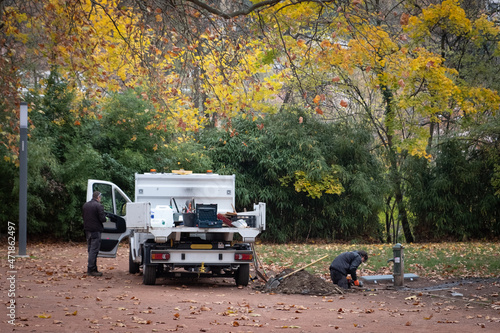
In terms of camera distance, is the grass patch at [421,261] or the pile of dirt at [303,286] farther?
the grass patch at [421,261]

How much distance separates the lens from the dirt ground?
27.4ft

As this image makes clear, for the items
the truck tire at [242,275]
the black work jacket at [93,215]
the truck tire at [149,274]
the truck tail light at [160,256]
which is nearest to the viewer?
the truck tail light at [160,256]

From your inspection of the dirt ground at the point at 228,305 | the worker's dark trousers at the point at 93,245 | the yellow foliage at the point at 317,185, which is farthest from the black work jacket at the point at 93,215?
the yellow foliage at the point at 317,185

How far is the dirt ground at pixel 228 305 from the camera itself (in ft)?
27.4

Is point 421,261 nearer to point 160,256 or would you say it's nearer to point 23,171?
point 160,256

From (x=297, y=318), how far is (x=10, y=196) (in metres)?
16.9

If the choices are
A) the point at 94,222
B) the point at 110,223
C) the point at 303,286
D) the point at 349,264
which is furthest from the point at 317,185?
the point at 303,286

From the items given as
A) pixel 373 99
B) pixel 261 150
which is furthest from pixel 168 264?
pixel 373 99

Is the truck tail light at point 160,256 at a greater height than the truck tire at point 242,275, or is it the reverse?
the truck tail light at point 160,256

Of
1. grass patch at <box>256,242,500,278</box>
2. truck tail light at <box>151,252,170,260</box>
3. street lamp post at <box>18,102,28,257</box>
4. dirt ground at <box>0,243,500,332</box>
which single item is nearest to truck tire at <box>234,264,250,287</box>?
dirt ground at <box>0,243,500,332</box>

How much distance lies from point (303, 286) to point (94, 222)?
483 centimetres

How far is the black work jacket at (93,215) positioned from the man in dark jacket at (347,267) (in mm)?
5076

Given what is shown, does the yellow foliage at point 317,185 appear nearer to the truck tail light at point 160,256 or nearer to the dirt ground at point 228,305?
the dirt ground at point 228,305

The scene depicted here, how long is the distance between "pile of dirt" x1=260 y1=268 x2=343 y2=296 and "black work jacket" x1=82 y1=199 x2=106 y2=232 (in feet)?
12.8
